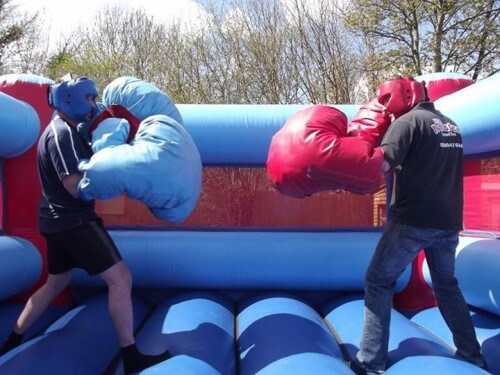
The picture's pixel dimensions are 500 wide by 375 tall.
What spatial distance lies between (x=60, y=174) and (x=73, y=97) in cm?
35

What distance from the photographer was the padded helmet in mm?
1913

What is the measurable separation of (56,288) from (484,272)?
1950 millimetres

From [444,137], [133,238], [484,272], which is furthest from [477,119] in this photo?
[133,238]

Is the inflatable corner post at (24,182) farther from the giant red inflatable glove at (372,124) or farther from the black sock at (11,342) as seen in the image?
the giant red inflatable glove at (372,124)

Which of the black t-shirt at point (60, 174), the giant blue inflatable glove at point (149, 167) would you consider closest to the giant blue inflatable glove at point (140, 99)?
the giant blue inflatable glove at point (149, 167)

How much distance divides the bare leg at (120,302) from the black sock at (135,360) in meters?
0.03

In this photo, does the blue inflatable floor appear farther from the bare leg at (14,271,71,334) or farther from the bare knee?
the bare knee

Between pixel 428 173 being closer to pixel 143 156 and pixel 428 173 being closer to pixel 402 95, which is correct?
pixel 402 95

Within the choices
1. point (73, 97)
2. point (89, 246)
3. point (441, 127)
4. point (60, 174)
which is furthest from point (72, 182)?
point (441, 127)

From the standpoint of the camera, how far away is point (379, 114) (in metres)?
1.95

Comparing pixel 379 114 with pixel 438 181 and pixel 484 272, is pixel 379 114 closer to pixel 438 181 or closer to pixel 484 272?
pixel 438 181

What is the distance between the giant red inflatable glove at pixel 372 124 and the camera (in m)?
1.88

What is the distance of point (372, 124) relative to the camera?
1.92m

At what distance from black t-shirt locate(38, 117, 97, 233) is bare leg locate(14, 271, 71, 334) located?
0.88 ft
